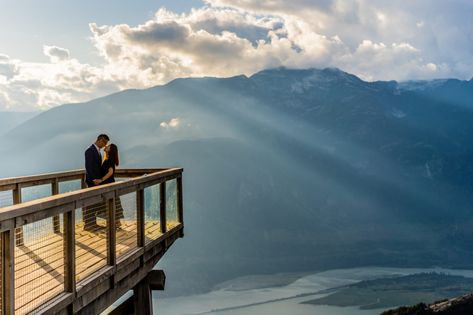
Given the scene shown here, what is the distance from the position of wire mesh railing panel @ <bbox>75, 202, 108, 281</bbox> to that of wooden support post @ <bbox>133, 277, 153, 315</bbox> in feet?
4.08

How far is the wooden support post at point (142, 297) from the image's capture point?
9.09 meters

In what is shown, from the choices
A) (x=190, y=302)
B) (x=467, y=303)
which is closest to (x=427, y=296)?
(x=190, y=302)

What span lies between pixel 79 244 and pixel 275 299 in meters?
164

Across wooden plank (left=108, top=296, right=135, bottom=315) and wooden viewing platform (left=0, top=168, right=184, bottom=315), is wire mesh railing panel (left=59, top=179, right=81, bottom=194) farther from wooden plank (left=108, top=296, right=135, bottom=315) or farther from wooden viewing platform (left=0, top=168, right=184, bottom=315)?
wooden plank (left=108, top=296, right=135, bottom=315)

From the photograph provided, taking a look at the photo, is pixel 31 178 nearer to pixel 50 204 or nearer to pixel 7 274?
pixel 50 204

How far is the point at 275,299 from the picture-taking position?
164 metres

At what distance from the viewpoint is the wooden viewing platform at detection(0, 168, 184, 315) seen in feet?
15.8

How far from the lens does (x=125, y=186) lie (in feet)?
23.5

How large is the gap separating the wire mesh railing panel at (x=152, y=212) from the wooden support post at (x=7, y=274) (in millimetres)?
4232

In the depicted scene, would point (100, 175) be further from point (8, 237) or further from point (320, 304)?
point (320, 304)

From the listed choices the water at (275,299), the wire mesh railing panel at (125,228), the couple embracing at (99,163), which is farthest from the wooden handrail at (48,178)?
the water at (275,299)

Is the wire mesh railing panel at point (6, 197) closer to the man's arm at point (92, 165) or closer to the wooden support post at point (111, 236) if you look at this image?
the man's arm at point (92, 165)

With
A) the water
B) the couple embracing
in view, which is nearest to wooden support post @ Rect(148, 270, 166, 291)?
the couple embracing

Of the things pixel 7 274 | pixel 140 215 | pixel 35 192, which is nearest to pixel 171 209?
pixel 35 192
